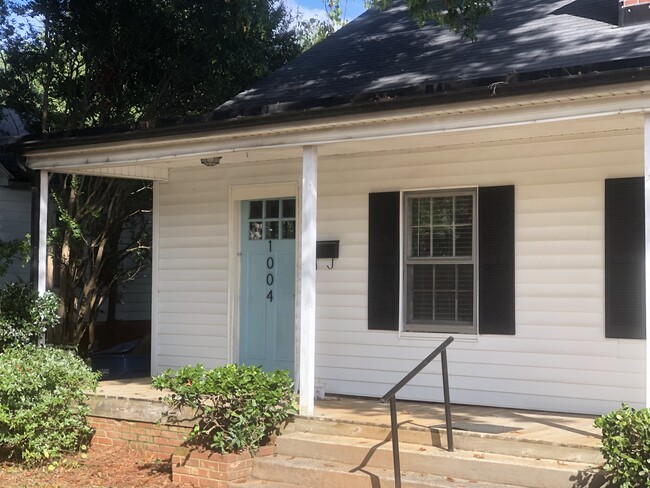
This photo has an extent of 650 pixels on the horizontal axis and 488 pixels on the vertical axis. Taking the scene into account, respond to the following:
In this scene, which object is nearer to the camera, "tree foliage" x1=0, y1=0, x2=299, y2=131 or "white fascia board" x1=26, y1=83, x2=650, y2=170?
"white fascia board" x1=26, y1=83, x2=650, y2=170

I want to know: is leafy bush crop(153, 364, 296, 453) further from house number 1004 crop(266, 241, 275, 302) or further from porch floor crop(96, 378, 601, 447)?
house number 1004 crop(266, 241, 275, 302)

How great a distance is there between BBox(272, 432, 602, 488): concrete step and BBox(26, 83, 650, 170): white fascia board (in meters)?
2.59

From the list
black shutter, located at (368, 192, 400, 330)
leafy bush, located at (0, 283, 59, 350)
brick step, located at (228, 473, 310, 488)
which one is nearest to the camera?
brick step, located at (228, 473, 310, 488)

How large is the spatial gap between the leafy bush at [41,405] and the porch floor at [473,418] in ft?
1.35

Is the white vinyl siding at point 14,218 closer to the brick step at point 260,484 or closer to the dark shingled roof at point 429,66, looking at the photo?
the dark shingled roof at point 429,66

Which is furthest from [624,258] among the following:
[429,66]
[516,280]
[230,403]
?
[230,403]

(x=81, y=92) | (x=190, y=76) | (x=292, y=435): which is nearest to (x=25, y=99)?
(x=81, y=92)

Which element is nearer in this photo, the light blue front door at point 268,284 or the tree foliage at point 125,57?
the light blue front door at point 268,284

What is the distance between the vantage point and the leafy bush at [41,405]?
26.8 feet

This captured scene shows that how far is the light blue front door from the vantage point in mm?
10430

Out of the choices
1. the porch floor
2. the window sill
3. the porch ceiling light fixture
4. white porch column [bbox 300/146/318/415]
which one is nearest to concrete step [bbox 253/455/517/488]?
the porch floor

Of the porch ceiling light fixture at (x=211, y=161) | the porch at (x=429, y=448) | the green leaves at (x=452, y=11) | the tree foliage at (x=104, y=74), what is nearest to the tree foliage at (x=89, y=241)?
the tree foliage at (x=104, y=74)

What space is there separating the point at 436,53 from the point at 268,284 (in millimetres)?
3386

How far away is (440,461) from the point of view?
6.61 m
